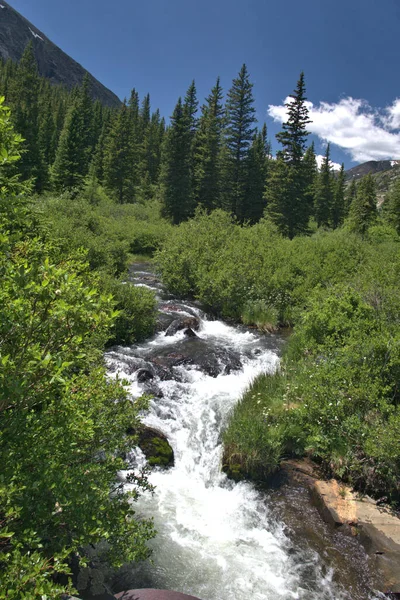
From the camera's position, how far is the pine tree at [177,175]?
41.9 meters

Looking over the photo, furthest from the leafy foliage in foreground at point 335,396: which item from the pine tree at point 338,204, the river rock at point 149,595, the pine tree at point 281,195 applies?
the pine tree at point 338,204

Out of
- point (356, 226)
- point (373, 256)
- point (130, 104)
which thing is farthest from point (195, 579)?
point (130, 104)

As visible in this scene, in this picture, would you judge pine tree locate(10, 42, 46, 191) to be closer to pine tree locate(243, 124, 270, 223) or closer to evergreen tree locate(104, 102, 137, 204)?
evergreen tree locate(104, 102, 137, 204)

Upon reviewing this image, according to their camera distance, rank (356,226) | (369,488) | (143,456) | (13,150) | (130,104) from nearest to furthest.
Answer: (13,150)
(369,488)
(143,456)
(356,226)
(130,104)

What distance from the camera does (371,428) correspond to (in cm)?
712

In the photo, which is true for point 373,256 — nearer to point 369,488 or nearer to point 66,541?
point 369,488

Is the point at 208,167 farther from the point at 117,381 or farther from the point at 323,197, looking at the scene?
the point at 117,381

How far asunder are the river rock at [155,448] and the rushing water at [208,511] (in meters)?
0.17

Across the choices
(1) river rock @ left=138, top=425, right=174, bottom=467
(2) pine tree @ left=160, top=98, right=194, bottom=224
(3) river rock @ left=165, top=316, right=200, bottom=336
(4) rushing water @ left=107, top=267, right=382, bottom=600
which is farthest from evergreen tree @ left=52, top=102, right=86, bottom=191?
(1) river rock @ left=138, top=425, right=174, bottom=467

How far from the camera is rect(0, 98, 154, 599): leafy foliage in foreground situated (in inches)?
99.9

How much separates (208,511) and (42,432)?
186 inches

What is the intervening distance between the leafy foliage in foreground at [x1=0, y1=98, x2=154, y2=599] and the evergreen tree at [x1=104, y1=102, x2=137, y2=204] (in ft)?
169

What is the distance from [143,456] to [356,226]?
45.9 metres

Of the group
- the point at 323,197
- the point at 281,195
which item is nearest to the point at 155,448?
the point at 281,195
